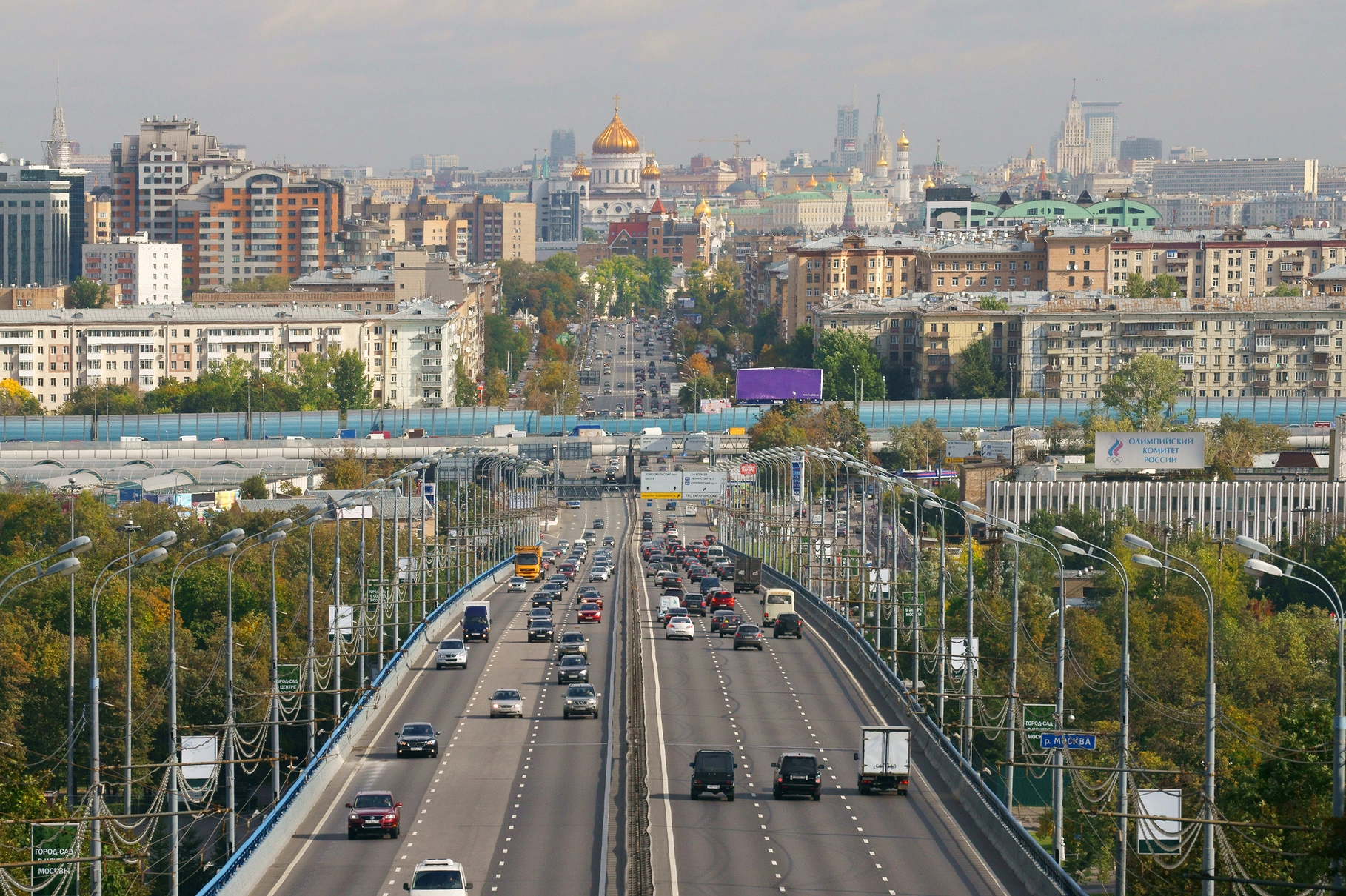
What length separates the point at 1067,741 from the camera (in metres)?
35.4

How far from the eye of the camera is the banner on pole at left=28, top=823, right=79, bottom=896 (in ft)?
97.0

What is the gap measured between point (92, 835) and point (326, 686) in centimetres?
2685

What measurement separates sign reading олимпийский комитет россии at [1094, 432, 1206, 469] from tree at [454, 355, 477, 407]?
74740mm

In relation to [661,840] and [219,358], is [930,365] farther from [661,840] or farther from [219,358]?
[661,840]

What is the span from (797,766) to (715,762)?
1549 mm

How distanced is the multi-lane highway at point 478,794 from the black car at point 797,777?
339cm

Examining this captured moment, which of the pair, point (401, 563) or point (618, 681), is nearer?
point (618, 681)

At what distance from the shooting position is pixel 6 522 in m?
91.8

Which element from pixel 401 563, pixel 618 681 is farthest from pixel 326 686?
pixel 401 563

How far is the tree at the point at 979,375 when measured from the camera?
16425cm

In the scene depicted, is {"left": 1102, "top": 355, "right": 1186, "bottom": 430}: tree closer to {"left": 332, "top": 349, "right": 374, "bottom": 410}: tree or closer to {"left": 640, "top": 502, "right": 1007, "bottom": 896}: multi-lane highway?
{"left": 332, "top": 349, "right": 374, "bottom": 410}: tree

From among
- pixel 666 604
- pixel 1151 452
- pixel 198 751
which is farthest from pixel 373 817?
pixel 1151 452

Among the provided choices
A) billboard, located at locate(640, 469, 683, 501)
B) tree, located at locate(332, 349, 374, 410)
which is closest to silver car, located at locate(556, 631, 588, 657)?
billboard, located at locate(640, 469, 683, 501)

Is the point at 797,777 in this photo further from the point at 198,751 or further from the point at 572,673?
the point at 572,673
